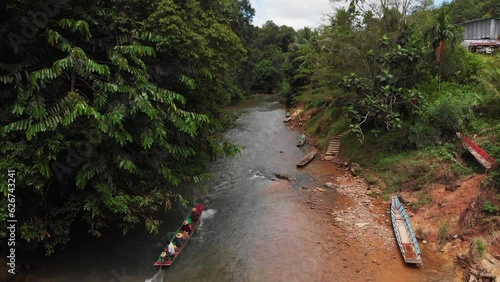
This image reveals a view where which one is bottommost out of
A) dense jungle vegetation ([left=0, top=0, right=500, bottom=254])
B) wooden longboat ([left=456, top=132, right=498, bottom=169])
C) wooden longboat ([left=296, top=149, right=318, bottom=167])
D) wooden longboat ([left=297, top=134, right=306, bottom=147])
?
wooden longboat ([left=296, top=149, right=318, bottom=167])

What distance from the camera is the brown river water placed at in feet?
40.8

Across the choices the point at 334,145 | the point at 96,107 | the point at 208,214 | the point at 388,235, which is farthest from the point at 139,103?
the point at 334,145

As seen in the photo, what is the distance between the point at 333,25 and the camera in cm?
2764

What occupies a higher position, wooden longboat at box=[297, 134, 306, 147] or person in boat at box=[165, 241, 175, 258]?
wooden longboat at box=[297, 134, 306, 147]

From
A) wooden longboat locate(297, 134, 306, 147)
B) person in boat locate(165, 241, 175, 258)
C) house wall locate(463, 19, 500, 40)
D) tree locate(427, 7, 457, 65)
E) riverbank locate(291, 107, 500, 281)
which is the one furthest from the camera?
house wall locate(463, 19, 500, 40)

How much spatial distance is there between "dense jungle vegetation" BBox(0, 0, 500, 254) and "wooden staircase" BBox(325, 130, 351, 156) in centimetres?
402

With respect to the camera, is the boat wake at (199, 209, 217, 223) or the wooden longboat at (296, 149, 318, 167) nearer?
the boat wake at (199, 209, 217, 223)

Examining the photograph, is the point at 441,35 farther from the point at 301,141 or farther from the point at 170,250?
the point at 170,250

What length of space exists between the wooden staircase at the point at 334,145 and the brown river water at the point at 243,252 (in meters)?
5.99

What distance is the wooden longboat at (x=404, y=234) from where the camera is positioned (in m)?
12.6

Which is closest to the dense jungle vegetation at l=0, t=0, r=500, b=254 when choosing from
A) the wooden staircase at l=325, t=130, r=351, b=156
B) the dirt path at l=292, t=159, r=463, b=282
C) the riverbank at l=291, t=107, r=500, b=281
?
the riverbank at l=291, t=107, r=500, b=281

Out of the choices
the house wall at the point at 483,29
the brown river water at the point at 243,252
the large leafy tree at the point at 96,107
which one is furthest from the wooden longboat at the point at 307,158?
the house wall at the point at 483,29

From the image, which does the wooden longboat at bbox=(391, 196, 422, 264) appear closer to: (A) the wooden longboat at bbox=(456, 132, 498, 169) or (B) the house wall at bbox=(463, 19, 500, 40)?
(A) the wooden longboat at bbox=(456, 132, 498, 169)

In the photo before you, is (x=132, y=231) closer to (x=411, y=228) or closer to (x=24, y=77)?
(x=24, y=77)
